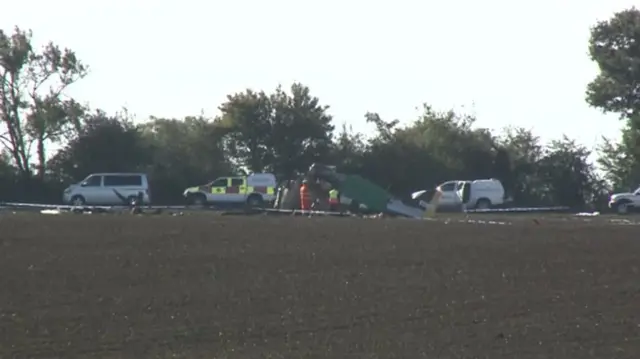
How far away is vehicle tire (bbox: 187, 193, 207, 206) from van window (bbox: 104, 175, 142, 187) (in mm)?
3064

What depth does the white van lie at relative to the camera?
2800 inches

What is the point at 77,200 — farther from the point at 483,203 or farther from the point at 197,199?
the point at 483,203

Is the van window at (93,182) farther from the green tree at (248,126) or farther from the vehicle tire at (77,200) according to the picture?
the green tree at (248,126)

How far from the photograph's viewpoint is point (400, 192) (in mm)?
82938

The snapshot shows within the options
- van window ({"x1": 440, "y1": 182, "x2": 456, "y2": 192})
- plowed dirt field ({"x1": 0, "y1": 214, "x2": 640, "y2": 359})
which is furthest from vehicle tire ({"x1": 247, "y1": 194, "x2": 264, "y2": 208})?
plowed dirt field ({"x1": 0, "y1": 214, "x2": 640, "y2": 359})

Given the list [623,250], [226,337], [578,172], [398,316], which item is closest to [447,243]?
[623,250]

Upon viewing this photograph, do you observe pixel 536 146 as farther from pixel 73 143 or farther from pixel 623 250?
pixel 623 250

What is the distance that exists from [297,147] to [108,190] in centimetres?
1899

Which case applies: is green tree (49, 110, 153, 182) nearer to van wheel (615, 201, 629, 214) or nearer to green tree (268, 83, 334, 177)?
green tree (268, 83, 334, 177)

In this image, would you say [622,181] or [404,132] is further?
[404,132]

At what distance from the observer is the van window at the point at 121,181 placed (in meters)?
72.1

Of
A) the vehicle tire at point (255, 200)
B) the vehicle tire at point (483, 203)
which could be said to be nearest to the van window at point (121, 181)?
the vehicle tire at point (255, 200)

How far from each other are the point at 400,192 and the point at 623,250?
50948 mm

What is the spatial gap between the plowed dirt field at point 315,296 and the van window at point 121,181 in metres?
35.7
